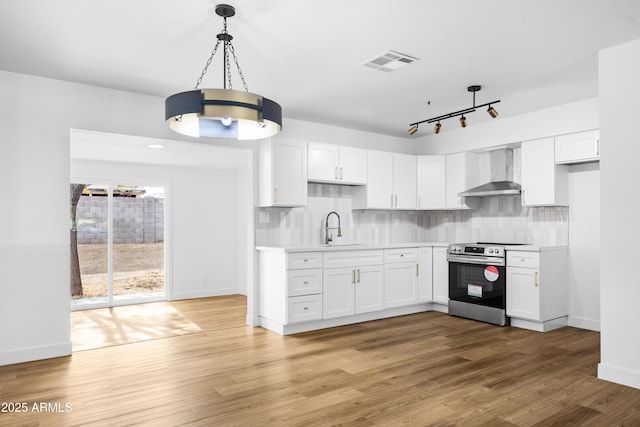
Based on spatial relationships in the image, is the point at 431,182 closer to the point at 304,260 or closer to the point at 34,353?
the point at 304,260

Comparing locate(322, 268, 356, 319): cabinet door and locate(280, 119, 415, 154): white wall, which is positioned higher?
locate(280, 119, 415, 154): white wall

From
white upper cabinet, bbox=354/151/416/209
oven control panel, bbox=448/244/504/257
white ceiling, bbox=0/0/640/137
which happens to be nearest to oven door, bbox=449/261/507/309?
oven control panel, bbox=448/244/504/257

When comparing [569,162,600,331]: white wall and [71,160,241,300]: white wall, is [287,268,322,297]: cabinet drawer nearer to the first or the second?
[569,162,600,331]: white wall

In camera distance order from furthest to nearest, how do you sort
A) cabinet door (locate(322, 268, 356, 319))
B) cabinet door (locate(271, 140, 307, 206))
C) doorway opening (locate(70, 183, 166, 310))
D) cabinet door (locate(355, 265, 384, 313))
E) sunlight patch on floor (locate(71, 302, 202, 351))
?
doorway opening (locate(70, 183, 166, 310)) < cabinet door (locate(355, 265, 384, 313)) < cabinet door (locate(271, 140, 307, 206)) < cabinet door (locate(322, 268, 356, 319)) < sunlight patch on floor (locate(71, 302, 202, 351))

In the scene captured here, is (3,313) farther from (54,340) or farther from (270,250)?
(270,250)

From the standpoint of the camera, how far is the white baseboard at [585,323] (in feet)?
16.0

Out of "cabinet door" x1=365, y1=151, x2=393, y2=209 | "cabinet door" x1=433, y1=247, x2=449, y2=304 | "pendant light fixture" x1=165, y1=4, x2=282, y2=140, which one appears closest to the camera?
"pendant light fixture" x1=165, y1=4, x2=282, y2=140

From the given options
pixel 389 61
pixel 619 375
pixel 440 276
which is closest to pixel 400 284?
pixel 440 276

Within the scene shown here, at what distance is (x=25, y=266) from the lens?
12.6 ft

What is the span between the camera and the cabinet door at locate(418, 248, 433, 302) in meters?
5.86

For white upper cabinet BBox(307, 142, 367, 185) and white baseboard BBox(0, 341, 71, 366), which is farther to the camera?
white upper cabinet BBox(307, 142, 367, 185)

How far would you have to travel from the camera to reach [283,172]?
202 inches

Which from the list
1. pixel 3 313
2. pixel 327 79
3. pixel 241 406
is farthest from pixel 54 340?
pixel 327 79

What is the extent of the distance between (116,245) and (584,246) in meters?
6.46
